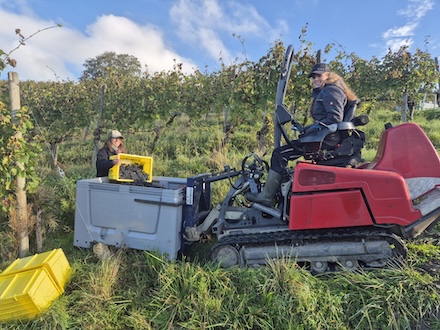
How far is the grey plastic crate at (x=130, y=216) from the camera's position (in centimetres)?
385


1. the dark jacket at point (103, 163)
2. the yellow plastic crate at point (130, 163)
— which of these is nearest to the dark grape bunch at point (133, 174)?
the yellow plastic crate at point (130, 163)

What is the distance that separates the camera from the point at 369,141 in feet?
34.2

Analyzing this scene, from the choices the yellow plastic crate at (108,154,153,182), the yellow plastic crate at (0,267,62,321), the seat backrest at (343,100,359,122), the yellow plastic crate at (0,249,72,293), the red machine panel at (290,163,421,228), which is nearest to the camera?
the yellow plastic crate at (0,267,62,321)

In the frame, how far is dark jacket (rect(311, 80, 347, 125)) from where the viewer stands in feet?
11.1

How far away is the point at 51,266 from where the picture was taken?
130 inches

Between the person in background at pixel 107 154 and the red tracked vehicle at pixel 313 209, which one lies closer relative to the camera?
the red tracked vehicle at pixel 313 209

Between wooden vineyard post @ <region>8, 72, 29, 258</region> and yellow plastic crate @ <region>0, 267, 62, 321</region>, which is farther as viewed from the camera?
wooden vineyard post @ <region>8, 72, 29, 258</region>

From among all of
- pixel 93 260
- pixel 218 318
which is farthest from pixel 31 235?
pixel 218 318

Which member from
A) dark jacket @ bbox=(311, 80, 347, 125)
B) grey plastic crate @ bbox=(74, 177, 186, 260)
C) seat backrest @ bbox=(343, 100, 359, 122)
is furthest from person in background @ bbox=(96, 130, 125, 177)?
seat backrest @ bbox=(343, 100, 359, 122)

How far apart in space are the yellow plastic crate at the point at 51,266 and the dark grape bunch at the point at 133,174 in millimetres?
1373

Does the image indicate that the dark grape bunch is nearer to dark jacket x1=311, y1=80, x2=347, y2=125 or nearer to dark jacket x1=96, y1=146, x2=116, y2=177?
dark jacket x1=96, y1=146, x2=116, y2=177

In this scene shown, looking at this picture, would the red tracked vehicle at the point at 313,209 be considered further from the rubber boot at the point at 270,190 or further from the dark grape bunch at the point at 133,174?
the dark grape bunch at the point at 133,174

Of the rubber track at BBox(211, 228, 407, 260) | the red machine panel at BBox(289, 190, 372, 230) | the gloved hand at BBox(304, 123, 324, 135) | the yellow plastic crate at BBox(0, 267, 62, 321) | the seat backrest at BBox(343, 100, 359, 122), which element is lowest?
the yellow plastic crate at BBox(0, 267, 62, 321)

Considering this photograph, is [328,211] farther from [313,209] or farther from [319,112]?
[319,112]
